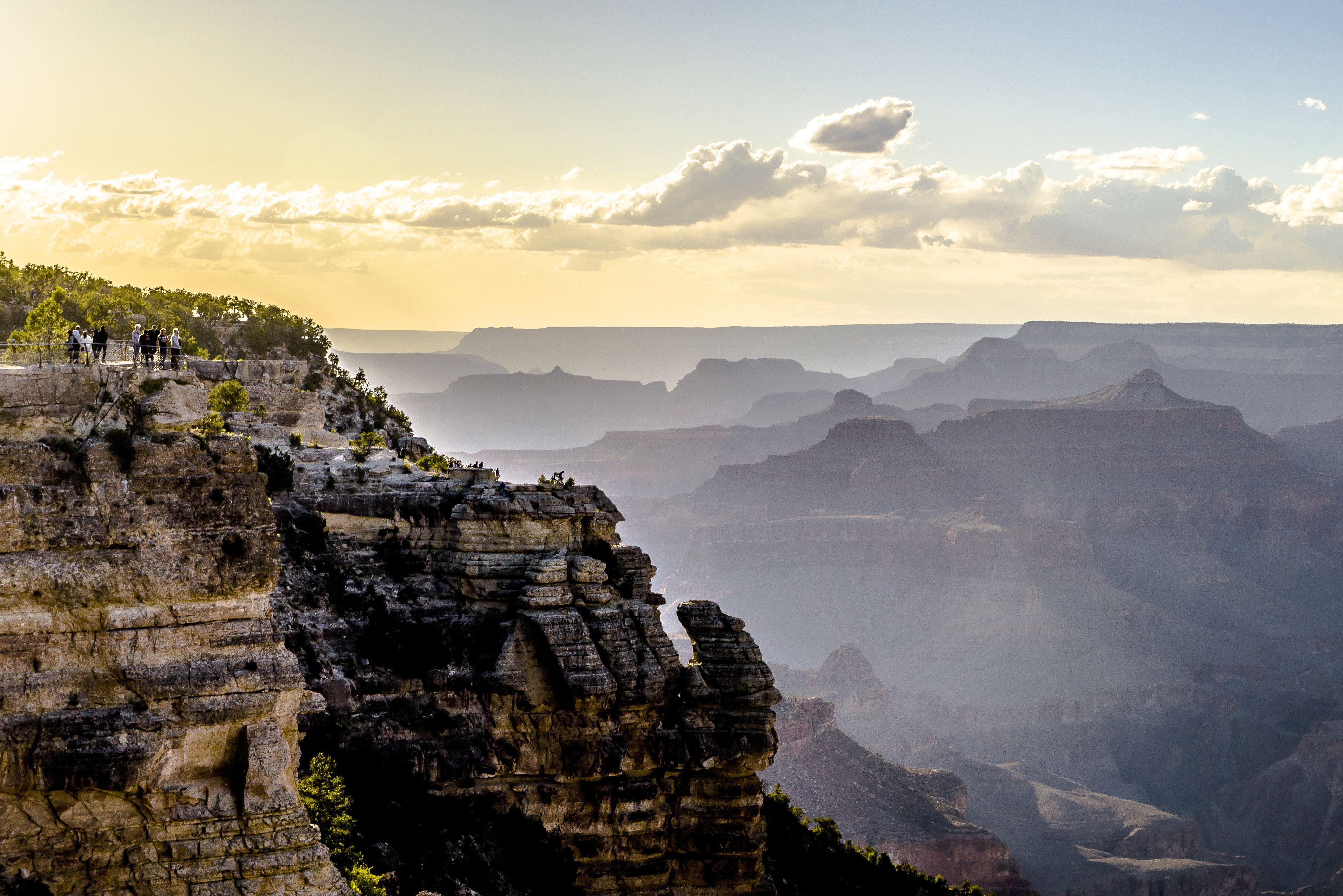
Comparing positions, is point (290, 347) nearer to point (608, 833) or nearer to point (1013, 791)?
point (608, 833)

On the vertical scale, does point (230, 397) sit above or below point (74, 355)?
below

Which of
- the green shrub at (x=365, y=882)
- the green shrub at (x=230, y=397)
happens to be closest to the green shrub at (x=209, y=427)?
the green shrub at (x=365, y=882)

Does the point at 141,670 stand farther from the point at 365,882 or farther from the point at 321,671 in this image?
the point at 321,671

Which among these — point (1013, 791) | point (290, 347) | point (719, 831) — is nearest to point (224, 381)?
point (290, 347)

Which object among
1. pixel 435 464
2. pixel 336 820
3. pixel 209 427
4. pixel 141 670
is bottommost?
pixel 336 820

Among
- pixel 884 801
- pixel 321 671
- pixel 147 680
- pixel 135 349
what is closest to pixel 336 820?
pixel 321 671

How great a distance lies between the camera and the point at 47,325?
173 feet

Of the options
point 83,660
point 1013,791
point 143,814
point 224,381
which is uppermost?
→ point 224,381

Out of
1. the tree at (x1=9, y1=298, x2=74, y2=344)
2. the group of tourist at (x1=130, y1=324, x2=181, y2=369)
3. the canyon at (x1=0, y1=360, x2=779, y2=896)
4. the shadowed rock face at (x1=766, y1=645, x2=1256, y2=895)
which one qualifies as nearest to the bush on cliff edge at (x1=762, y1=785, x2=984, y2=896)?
the canyon at (x1=0, y1=360, x2=779, y2=896)

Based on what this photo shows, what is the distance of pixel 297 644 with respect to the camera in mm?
44375

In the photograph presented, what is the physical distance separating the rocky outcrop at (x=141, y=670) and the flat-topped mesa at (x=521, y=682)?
14.1m

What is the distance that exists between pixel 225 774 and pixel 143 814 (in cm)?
179

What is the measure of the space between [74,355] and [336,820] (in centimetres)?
1553

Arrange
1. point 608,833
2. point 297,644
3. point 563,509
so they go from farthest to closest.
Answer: point 563,509 < point 608,833 < point 297,644
